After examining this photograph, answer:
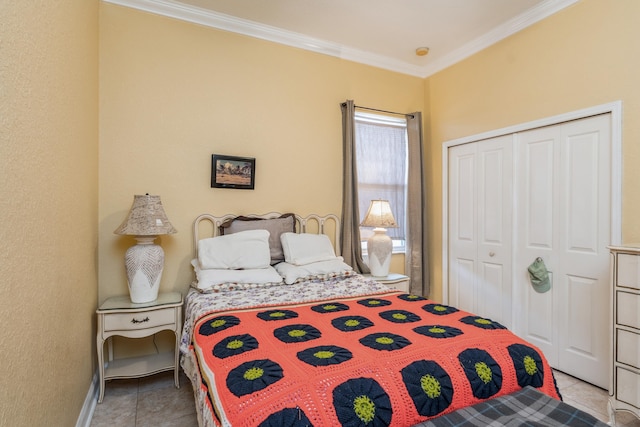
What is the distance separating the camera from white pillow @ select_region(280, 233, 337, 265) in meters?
2.73

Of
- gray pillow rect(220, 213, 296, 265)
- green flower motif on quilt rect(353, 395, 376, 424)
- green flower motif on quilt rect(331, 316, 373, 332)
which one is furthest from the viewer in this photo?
gray pillow rect(220, 213, 296, 265)

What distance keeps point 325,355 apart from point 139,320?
155 centimetres

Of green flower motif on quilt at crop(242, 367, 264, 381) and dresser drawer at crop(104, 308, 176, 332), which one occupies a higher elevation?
green flower motif on quilt at crop(242, 367, 264, 381)

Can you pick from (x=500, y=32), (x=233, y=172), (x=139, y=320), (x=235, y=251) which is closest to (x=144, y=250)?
(x=139, y=320)

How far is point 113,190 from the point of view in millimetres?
2537

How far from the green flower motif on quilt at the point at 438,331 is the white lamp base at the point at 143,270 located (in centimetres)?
177

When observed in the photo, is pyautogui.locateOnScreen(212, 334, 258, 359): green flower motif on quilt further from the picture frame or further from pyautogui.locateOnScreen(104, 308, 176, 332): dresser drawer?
the picture frame

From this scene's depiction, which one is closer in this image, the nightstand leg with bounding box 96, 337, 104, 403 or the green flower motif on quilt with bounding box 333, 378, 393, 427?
the green flower motif on quilt with bounding box 333, 378, 393, 427

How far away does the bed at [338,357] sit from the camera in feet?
3.49

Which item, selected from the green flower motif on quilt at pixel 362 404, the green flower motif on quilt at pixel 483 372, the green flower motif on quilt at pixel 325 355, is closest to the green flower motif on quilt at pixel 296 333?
the green flower motif on quilt at pixel 325 355

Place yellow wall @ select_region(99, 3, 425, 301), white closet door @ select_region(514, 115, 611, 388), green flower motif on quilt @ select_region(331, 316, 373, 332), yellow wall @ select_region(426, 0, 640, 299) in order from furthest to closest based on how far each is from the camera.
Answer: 1. yellow wall @ select_region(99, 3, 425, 301)
2. white closet door @ select_region(514, 115, 611, 388)
3. yellow wall @ select_region(426, 0, 640, 299)
4. green flower motif on quilt @ select_region(331, 316, 373, 332)

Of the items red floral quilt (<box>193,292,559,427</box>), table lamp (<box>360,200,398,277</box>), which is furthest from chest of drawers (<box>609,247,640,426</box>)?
table lamp (<box>360,200,398,277</box>)

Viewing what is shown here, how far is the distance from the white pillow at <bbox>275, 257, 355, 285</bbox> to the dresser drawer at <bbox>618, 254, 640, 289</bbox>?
1.70 meters

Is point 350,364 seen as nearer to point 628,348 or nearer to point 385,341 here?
point 385,341
